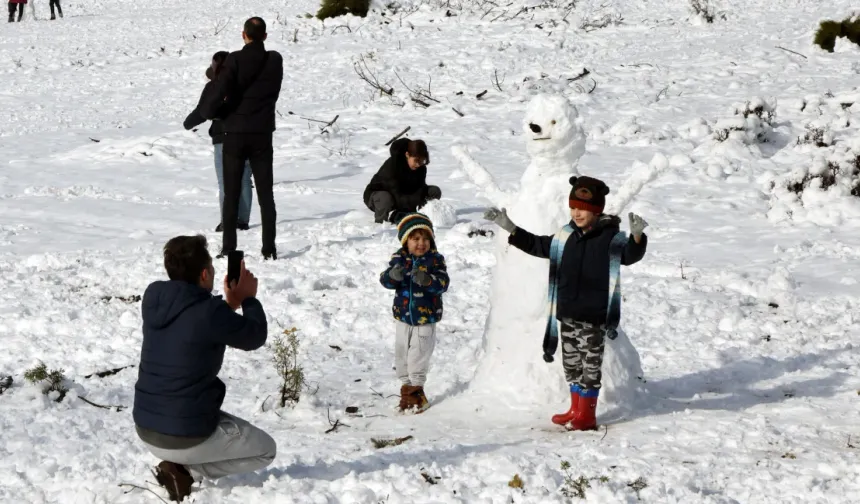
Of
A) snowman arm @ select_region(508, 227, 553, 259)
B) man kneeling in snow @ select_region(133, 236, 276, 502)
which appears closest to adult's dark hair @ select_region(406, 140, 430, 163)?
snowman arm @ select_region(508, 227, 553, 259)

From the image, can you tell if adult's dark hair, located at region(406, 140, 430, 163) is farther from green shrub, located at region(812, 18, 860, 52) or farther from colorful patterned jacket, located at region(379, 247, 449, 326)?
green shrub, located at region(812, 18, 860, 52)

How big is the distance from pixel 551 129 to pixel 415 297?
1197mm

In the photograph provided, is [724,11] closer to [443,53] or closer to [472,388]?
[443,53]

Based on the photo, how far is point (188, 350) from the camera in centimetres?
383

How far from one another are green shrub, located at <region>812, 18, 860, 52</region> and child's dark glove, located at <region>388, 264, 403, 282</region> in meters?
12.9

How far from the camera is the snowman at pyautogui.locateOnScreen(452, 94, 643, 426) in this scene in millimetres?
5438

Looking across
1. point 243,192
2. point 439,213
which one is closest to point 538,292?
point 439,213

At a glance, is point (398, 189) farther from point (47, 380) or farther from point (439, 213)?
point (47, 380)

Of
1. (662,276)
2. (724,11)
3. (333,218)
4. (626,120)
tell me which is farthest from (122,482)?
(724,11)

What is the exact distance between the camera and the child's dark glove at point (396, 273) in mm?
5445

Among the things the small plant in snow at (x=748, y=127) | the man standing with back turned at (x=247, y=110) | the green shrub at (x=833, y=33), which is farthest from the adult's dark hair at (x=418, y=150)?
the green shrub at (x=833, y=33)

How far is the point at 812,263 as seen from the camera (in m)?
8.25

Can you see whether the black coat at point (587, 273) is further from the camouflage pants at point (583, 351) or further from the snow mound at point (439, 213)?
the snow mound at point (439, 213)

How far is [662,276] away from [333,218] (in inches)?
141
